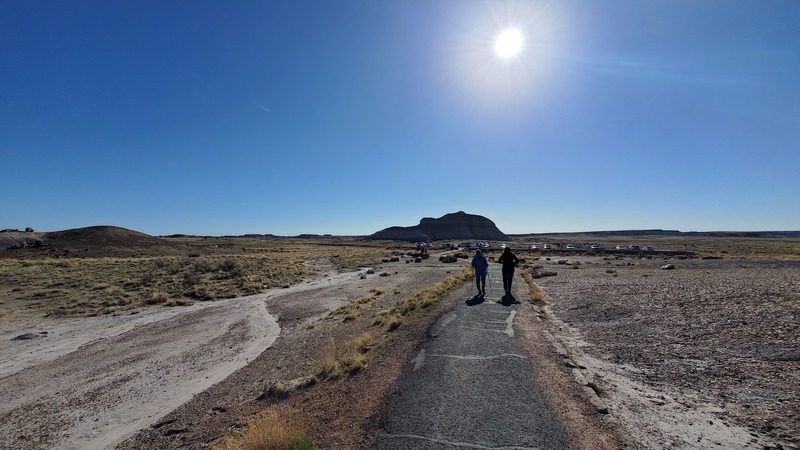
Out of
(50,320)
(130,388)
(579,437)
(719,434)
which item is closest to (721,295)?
(719,434)

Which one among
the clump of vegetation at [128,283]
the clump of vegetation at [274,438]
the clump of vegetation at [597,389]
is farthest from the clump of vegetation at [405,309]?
the clump of vegetation at [128,283]

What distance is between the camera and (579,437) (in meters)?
5.45

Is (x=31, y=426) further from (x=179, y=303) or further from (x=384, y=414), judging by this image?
(x=179, y=303)

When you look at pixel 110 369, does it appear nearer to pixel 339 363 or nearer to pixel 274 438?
pixel 339 363

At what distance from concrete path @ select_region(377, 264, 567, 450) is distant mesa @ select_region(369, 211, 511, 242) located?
163011mm

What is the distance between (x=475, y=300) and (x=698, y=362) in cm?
930

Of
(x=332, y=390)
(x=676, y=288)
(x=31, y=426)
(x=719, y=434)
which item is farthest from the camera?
(x=676, y=288)

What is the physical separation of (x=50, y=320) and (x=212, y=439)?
2079 centimetres

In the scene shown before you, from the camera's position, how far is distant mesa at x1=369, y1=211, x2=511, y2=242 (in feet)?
588

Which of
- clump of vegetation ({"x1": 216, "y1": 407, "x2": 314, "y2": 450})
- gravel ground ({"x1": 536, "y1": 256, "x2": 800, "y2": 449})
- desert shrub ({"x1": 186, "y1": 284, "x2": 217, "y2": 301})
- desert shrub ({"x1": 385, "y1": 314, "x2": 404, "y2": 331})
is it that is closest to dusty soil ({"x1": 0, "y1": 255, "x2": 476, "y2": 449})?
clump of vegetation ({"x1": 216, "y1": 407, "x2": 314, "y2": 450})

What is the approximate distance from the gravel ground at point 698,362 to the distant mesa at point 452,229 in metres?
158

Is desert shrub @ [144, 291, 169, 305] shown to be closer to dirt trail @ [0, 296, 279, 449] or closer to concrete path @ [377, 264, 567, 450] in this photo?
dirt trail @ [0, 296, 279, 449]

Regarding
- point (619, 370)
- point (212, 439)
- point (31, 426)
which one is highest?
point (619, 370)

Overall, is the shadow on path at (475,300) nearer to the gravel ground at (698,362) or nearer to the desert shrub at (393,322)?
the gravel ground at (698,362)
